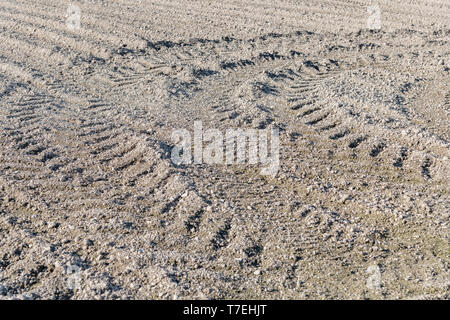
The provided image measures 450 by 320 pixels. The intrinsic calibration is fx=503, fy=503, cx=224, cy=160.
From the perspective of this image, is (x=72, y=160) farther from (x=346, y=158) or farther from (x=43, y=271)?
(x=346, y=158)

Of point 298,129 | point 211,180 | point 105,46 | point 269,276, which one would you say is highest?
point 105,46

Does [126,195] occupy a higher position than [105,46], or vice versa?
[105,46]

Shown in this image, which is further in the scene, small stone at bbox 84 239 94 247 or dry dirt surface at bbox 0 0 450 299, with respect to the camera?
small stone at bbox 84 239 94 247

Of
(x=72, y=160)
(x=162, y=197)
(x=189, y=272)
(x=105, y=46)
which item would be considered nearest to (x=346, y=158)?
(x=162, y=197)

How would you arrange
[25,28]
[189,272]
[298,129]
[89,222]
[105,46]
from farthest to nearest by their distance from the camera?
[25,28] → [105,46] → [298,129] → [89,222] → [189,272]

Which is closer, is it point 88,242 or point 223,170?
point 88,242

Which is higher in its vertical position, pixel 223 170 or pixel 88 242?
pixel 223 170

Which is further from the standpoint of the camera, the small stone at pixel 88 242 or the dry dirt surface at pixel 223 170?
the small stone at pixel 88 242

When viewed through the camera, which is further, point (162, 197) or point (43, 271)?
point (162, 197)
